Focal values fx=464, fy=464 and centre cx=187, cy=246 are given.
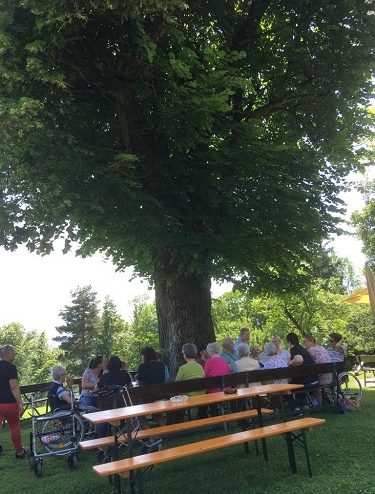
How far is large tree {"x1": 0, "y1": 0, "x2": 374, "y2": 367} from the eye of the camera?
794 cm

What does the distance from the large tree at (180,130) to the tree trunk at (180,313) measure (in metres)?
0.03

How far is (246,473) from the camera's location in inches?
218

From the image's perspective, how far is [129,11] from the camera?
7.19 meters

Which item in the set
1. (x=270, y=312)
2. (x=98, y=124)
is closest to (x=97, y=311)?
(x=270, y=312)

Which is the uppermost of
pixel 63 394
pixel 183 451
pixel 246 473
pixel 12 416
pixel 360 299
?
pixel 360 299

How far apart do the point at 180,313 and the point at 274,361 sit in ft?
7.52

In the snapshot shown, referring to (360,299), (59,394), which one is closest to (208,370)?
(59,394)

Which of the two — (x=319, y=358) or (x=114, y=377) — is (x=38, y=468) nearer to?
(x=114, y=377)

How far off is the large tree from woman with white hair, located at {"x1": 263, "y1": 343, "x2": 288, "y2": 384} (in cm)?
162

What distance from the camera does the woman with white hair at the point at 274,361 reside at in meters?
9.22

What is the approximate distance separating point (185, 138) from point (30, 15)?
3.42 meters

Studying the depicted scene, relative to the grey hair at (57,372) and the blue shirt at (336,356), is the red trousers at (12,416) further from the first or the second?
the blue shirt at (336,356)

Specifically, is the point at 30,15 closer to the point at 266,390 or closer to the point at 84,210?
the point at 84,210

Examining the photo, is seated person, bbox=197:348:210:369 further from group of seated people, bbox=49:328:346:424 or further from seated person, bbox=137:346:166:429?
seated person, bbox=137:346:166:429
